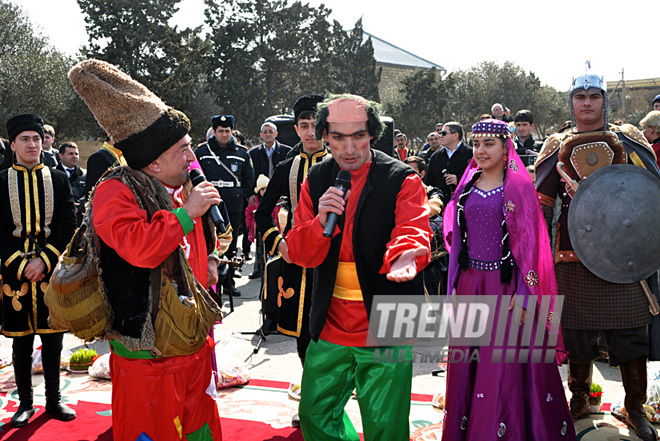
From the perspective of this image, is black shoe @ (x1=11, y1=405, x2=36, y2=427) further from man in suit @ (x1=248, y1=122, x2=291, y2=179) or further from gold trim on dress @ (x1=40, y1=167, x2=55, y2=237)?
man in suit @ (x1=248, y1=122, x2=291, y2=179)

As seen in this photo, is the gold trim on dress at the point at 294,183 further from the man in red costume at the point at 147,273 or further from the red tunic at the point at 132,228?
the red tunic at the point at 132,228

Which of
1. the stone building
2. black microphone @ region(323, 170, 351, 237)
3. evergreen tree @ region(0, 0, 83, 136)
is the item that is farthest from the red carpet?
the stone building

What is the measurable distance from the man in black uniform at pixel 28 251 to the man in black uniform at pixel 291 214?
1558mm

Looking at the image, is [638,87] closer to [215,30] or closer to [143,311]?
[215,30]

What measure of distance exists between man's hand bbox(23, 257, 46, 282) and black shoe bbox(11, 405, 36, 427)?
3.10ft

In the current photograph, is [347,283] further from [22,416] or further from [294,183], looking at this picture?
[22,416]

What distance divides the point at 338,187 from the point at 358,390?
40.6 inches

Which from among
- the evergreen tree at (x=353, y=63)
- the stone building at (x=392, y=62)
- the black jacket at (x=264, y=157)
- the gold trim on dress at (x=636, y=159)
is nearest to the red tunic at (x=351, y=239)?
the gold trim on dress at (x=636, y=159)

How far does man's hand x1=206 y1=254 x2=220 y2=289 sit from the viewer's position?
123 inches

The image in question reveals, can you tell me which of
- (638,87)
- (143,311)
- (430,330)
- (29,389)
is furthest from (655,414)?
(638,87)

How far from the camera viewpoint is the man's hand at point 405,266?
247cm

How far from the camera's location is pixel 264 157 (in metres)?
9.75

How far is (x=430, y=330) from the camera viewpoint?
613cm

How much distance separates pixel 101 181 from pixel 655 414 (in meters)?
3.87
